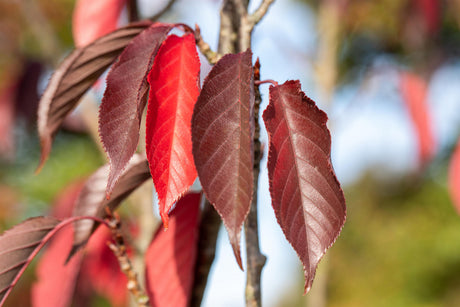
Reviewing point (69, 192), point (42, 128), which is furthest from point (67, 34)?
point (42, 128)

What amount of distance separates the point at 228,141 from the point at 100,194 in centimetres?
25

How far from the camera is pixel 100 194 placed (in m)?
0.55

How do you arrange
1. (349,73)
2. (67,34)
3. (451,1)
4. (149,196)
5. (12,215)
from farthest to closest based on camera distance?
(349,73)
(67,34)
(12,215)
(451,1)
(149,196)

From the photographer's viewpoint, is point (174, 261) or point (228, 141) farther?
point (174, 261)

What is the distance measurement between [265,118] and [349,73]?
691 cm

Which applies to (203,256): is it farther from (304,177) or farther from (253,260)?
(304,177)

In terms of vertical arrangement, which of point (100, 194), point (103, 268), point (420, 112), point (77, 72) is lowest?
point (103, 268)

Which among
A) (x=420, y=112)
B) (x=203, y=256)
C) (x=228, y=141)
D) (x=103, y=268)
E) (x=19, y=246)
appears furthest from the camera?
(x=420, y=112)

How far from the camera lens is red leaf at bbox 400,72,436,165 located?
138cm

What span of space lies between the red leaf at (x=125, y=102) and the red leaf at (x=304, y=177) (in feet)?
0.34

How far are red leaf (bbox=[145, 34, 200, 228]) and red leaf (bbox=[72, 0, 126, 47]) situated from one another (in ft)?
0.98

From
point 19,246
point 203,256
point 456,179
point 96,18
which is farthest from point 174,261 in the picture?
point 456,179

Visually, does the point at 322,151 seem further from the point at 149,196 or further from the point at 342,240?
the point at 342,240

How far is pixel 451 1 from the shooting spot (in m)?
2.80
